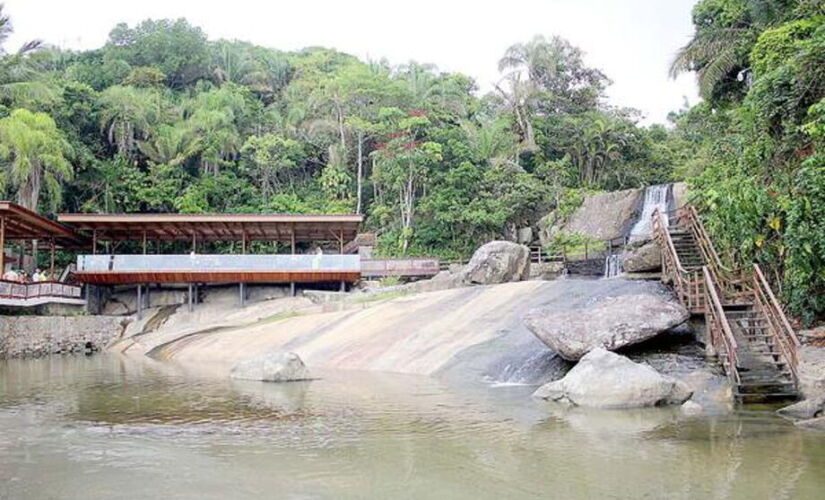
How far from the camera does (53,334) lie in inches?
1115

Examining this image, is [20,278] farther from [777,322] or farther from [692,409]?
[777,322]

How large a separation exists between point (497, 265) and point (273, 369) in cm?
1203

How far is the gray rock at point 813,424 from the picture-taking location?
9714 mm

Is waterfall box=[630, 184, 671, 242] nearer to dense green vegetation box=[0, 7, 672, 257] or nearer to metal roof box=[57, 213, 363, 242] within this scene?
dense green vegetation box=[0, 7, 672, 257]

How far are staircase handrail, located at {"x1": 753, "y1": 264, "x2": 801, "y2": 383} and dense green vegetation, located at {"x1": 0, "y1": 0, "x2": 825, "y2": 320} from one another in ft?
38.7

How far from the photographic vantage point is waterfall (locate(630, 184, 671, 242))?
3388 centimetres

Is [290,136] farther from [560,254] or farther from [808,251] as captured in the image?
[808,251]

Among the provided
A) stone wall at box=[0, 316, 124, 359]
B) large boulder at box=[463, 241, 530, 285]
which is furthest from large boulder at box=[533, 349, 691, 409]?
stone wall at box=[0, 316, 124, 359]

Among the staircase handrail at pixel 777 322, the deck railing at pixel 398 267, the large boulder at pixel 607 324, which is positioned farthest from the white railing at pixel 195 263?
the staircase handrail at pixel 777 322

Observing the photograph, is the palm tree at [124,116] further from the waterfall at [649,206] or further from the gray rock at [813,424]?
the gray rock at [813,424]

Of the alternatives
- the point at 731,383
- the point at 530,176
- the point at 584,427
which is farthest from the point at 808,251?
the point at 530,176

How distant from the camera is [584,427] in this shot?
10.2 metres

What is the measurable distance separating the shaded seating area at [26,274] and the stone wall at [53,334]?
0.80 meters

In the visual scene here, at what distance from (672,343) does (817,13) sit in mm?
10526
